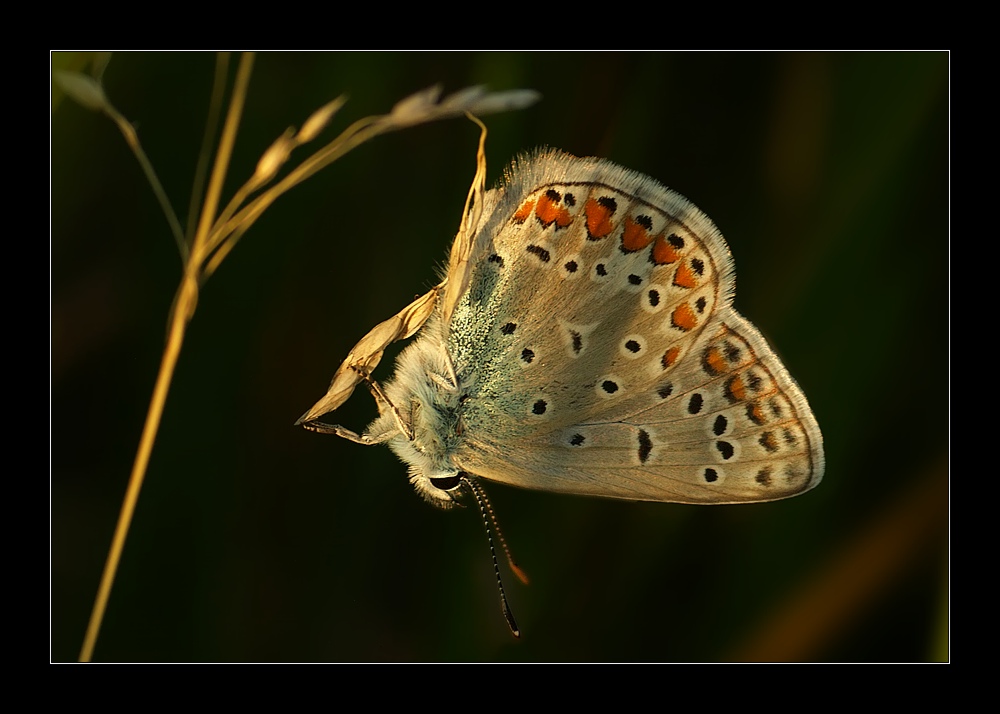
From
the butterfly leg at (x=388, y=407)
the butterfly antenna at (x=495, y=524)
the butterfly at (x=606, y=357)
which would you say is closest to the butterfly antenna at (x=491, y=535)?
the butterfly antenna at (x=495, y=524)

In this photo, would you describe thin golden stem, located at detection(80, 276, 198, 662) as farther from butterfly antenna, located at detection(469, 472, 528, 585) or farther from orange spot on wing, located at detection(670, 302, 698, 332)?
orange spot on wing, located at detection(670, 302, 698, 332)

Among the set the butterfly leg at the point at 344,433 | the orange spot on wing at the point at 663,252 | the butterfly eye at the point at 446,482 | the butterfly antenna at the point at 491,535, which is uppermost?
the orange spot on wing at the point at 663,252

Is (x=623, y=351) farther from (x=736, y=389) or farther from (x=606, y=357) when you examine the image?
(x=736, y=389)

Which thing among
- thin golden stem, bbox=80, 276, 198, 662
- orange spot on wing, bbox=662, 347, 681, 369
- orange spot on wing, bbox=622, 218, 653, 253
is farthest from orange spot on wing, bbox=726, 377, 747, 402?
thin golden stem, bbox=80, 276, 198, 662

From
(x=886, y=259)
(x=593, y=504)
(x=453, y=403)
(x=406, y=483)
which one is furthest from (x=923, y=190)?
(x=406, y=483)

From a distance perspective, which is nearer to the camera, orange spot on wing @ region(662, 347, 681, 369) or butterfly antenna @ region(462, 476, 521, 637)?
orange spot on wing @ region(662, 347, 681, 369)

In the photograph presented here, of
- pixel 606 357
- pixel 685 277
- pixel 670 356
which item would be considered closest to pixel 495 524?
pixel 606 357

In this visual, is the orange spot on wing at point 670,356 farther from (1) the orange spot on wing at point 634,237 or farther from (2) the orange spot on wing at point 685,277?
(1) the orange spot on wing at point 634,237
